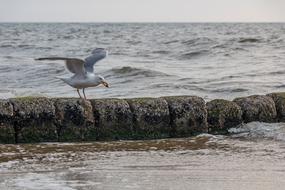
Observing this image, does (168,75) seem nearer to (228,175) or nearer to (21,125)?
(21,125)

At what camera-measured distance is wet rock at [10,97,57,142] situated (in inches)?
305

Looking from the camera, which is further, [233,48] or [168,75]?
[233,48]

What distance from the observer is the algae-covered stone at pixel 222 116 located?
27.6ft

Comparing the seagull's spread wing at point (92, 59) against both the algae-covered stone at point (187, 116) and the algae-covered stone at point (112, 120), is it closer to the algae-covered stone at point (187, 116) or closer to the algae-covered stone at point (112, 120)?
the algae-covered stone at point (112, 120)

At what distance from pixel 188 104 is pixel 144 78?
895 centimetres

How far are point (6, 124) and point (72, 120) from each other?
33.7 inches

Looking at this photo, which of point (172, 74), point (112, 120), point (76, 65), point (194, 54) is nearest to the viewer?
point (112, 120)

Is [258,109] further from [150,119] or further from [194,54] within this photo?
[194,54]

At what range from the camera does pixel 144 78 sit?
56.4ft

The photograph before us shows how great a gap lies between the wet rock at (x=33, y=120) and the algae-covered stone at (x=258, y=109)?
275 cm

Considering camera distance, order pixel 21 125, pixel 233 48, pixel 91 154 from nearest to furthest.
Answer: pixel 91 154, pixel 21 125, pixel 233 48

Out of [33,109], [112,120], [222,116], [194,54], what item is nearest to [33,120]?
[33,109]

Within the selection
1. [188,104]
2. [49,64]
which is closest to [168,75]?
[49,64]

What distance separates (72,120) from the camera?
7914 mm
